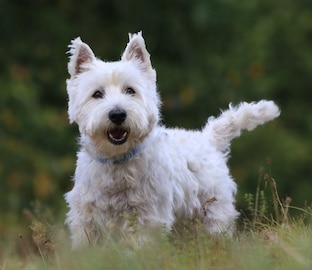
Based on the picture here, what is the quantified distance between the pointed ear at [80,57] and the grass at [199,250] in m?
1.29

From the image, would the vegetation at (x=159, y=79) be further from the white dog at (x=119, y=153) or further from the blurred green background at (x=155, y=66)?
the white dog at (x=119, y=153)

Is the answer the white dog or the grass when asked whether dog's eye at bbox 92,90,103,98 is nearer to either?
the white dog

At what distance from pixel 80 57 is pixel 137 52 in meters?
0.46

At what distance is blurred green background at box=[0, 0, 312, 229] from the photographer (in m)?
19.3

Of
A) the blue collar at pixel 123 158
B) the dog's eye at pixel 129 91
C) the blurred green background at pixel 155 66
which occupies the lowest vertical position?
the blue collar at pixel 123 158

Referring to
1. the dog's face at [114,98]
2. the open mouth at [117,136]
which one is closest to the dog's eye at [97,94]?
the dog's face at [114,98]

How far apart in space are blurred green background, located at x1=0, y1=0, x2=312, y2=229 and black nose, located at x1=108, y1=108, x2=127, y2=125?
31.7 ft

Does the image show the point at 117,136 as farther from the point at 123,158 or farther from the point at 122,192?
the point at 122,192

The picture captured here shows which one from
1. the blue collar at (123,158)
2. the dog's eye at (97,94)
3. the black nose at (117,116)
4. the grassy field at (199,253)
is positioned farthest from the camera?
the blue collar at (123,158)

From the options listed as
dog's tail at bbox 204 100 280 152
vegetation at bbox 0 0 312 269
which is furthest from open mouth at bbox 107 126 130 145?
vegetation at bbox 0 0 312 269

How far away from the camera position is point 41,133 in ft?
64.2

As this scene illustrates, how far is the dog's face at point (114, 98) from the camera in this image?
26.6 ft

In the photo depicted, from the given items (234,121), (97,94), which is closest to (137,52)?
(97,94)

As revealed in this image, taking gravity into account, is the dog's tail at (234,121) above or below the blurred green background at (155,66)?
below
